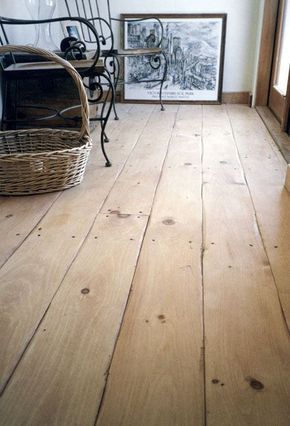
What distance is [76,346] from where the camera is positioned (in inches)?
32.2

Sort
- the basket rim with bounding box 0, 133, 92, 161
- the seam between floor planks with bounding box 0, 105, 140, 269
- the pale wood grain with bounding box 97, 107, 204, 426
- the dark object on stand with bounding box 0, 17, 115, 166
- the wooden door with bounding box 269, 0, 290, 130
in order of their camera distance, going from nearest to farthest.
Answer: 1. the pale wood grain with bounding box 97, 107, 204, 426
2. the seam between floor planks with bounding box 0, 105, 140, 269
3. the basket rim with bounding box 0, 133, 92, 161
4. the dark object on stand with bounding box 0, 17, 115, 166
5. the wooden door with bounding box 269, 0, 290, 130

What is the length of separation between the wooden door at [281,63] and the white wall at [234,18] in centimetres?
23

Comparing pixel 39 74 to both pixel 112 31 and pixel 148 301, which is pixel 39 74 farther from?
pixel 112 31

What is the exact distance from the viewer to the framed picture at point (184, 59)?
3.12 m

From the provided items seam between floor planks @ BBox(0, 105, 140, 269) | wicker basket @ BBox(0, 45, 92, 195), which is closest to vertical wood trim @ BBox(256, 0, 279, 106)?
wicker basket @ BBox(0, 45, 92, 195)

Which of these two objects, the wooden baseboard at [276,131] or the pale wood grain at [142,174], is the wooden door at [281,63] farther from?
A: the pale wood grain at [142,174]

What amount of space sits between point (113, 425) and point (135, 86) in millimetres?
2945

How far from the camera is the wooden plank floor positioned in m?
0.70

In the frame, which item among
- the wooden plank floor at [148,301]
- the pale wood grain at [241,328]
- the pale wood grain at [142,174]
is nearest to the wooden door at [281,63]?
the pale wood grain at [142,174]

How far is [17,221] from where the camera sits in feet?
4.42

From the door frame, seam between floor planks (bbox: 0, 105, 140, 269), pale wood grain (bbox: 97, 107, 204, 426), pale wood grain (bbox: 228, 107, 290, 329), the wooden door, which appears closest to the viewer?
pale wood grain (bbox: 97, 107, 204, 426)

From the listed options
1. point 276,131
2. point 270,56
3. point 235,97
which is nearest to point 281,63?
point 270,56

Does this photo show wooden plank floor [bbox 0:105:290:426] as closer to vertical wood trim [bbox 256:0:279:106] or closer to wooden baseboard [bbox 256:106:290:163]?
wooden baseboard [bbox 256:106:290:163]

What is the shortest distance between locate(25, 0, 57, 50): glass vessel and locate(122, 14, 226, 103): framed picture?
2.71 ft
